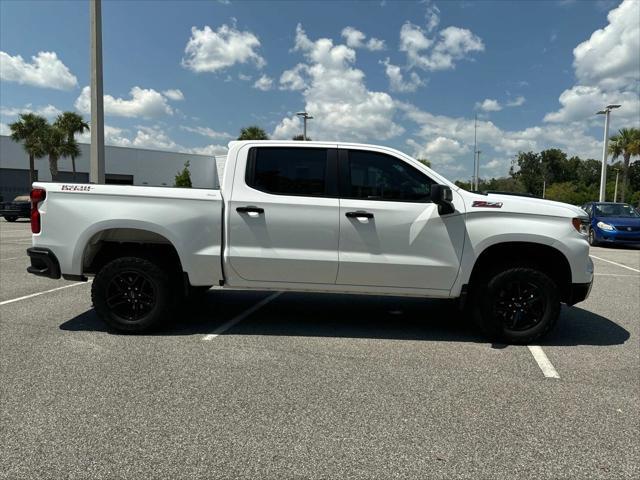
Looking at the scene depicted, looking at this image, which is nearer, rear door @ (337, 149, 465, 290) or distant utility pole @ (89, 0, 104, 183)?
rear door @ (337, 149, 465, 290)

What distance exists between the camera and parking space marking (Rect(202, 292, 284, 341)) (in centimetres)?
498

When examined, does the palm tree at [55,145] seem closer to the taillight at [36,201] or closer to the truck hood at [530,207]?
the taillight at [36,201]

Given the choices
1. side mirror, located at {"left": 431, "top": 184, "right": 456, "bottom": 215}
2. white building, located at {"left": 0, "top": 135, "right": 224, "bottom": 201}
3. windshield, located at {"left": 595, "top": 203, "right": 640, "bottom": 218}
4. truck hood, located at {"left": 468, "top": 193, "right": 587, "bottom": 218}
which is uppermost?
→ white building, located at {"left": 0, "top": 135, "right": 224, "bottom": 201}

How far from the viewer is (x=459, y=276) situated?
4762 mm

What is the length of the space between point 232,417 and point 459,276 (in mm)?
2724

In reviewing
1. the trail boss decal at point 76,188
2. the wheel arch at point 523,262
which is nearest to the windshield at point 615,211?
the wheel arch at point 523,262

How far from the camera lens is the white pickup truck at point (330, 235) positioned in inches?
185

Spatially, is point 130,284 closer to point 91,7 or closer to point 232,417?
point 232,417

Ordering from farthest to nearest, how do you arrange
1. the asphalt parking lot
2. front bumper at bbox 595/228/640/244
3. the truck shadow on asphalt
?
front bumper at bbox 595/228/640/244, the truck shadow on asphalt, the asphalt parking lot

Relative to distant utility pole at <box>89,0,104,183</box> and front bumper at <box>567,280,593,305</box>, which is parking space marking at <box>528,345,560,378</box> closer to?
front bumper at <box>567,280,593,305</box>

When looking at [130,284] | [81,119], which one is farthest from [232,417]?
[81,119]

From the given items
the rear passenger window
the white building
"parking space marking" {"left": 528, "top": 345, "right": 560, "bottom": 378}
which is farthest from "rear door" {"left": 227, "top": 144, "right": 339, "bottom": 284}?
the white building

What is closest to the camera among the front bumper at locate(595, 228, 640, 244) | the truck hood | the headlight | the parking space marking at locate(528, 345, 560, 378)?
the parking space marking at locate(528, 345, 560, 378)

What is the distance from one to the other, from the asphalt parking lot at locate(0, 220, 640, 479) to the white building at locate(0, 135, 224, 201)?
113 ft
